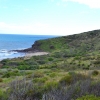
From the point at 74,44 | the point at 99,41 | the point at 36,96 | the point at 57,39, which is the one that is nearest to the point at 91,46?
the point at 99,41

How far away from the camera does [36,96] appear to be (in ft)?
37.0

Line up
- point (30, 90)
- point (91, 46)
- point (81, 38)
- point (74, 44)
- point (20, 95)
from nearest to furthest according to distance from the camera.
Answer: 1. point (20, 95)
2. point (30, 90)
3. point (91, 46)
4. point (74, 44)
5. point (81, 38)

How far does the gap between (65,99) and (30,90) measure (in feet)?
8.14

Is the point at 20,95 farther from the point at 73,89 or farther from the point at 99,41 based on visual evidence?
the point at 99,41

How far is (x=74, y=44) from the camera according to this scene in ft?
291

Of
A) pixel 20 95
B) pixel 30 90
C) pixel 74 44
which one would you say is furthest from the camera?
pixel 74 44

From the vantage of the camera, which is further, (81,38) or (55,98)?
(81,38)

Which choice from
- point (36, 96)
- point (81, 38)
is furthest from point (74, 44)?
point (36, 96)

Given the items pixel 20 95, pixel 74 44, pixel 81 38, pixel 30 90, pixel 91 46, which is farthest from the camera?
pixel 81 38

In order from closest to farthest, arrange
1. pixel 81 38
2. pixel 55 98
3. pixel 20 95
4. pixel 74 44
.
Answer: pixel 55 98, pixel 20 95, pixel 74 44, pixel 81 38

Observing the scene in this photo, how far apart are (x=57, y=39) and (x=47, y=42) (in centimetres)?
569

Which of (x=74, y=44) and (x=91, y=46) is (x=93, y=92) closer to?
(x=91, y=46)

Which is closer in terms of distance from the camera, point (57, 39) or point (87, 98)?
point (87, 98)

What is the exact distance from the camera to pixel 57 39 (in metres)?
101
